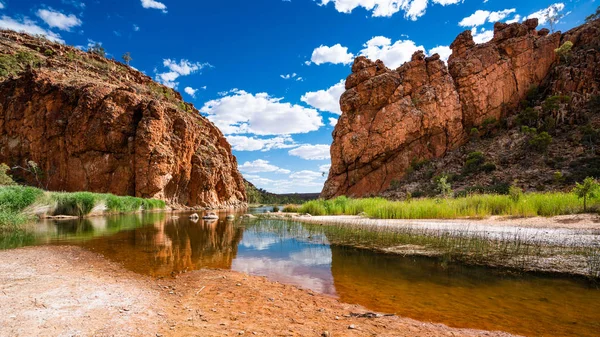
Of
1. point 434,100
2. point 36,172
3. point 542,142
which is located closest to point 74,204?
point 36,172

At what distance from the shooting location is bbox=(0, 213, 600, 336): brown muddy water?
4.78 metres

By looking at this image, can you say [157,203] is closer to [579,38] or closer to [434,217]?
[434,217]

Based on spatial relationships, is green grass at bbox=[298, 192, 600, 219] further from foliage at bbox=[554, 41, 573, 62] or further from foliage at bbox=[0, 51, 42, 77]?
foliage at bbox=[0, 51, 42, 77]

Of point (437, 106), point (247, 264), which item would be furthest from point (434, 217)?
point (437, 106)

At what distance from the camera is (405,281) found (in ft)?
22.5

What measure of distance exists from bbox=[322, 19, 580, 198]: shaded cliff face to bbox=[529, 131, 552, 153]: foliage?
1406cm

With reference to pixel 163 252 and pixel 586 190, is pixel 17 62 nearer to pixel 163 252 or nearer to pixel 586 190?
pixel 163 252

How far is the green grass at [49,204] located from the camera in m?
15.0

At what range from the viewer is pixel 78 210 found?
25938 millimetres

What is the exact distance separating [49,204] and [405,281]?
2766 cm

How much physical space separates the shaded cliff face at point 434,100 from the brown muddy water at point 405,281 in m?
42.7

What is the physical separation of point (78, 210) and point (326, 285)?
1107 inches

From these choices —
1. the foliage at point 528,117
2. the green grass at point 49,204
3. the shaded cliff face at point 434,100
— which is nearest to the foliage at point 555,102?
the foliage at point 528,117

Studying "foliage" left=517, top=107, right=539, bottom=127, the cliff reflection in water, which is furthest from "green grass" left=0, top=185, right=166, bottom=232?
"foliage" left=517, top=107, right=539, bottom=127
